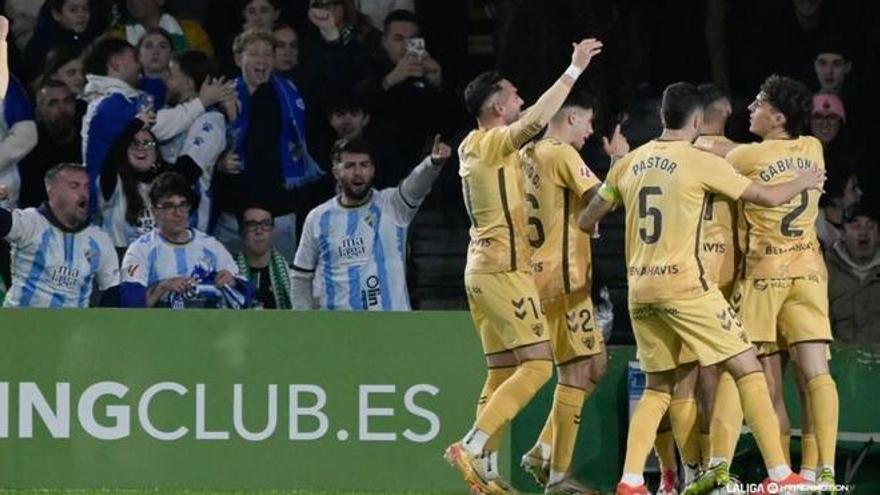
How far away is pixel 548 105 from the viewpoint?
36.1ft

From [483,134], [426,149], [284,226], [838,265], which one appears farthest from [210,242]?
[838,265]

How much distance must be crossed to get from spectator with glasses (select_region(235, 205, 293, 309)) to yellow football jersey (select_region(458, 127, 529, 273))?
2.85m

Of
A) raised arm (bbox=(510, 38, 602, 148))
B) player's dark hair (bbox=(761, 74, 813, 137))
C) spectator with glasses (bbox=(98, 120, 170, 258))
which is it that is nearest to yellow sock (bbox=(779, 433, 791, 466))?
player's dark hair (bbox=(761, 74, 813, 137))

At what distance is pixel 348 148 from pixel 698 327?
4.00m

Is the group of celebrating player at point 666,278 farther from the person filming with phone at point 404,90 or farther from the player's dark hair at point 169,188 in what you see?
the person filming with phone at point 404,90

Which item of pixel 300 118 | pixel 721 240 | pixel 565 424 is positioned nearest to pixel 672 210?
pixel 721 240

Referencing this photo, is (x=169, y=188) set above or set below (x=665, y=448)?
above

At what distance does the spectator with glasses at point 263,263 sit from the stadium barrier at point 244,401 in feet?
5.76

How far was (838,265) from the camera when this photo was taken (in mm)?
14148

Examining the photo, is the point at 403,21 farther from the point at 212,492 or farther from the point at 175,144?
the point at 212,492

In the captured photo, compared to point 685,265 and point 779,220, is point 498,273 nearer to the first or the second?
point 685,265

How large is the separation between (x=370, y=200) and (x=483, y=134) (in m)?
2.75

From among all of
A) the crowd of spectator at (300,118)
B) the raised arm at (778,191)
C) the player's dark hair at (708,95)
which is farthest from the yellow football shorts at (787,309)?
the crowd of spectator at (300,118)

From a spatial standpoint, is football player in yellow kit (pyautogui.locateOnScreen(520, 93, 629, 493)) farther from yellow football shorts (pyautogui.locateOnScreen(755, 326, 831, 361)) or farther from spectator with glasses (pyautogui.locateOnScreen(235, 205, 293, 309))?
spectator with glasses (pyautogui.locateOnScreen(235, 205, 293, 309))
